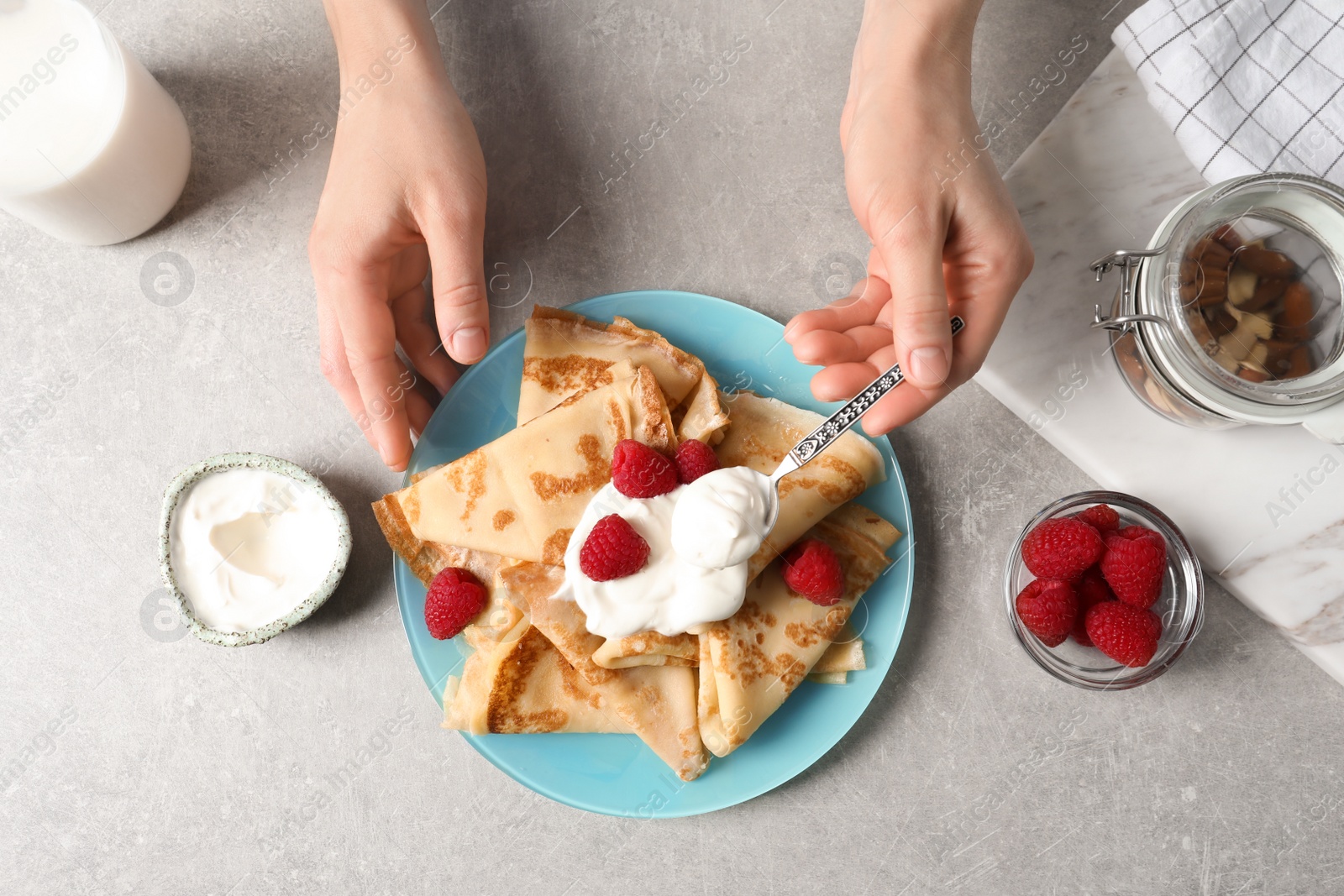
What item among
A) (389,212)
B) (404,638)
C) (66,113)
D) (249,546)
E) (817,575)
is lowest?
(404,638)

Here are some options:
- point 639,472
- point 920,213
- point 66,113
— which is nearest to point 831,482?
point 639,472

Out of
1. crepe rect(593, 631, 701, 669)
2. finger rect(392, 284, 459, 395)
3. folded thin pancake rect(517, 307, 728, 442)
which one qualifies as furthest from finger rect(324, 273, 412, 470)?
crepe rect(593, 631, 701, 669)

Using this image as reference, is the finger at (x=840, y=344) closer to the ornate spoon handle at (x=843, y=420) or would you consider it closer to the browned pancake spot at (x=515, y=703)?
the ornate spoon handle at (x=843, y=420)

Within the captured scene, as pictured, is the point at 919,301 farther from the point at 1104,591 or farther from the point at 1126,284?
the point at 1104,591

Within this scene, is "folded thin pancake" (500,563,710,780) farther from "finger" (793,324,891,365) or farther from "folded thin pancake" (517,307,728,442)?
"finger" (793,324,891,365)

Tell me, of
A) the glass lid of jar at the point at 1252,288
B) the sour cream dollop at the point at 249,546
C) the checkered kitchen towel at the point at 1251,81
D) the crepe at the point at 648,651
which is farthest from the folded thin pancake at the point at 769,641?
the checkered kitchen towel at the point at 1251,81

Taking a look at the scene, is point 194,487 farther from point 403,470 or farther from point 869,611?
point 869,611

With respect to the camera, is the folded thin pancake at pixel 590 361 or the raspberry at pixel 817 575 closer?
the raspberry at pixel 817 575
